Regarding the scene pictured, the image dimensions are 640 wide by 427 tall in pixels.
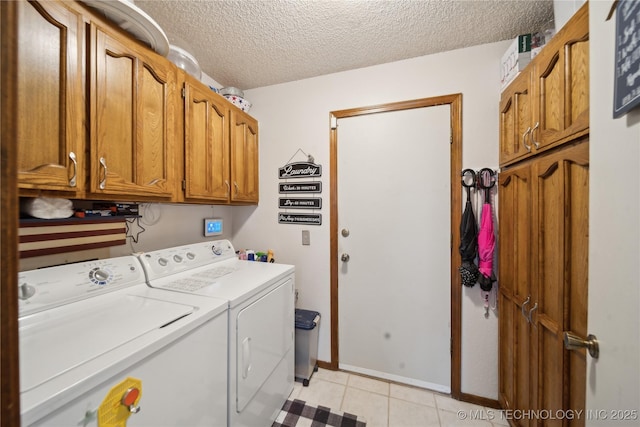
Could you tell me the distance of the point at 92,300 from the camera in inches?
41.0

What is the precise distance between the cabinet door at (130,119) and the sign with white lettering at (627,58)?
5.60 ft

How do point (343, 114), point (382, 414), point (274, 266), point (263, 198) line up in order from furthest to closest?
point (263, 198), point (343, 114), point (274, 266), point (382, 414)

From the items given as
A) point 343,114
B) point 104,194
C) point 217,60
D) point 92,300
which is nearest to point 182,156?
point 104,194

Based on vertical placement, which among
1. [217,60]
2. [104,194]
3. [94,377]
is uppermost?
[217,60]

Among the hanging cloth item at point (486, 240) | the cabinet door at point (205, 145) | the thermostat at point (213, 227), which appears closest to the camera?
the cabinet door at point (205, 145)

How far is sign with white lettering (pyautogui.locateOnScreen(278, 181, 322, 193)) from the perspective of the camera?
2.07 m

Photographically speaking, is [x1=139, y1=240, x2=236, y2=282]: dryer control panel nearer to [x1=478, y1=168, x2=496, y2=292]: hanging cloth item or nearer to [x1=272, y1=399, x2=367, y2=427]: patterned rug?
[x1=272, y1=399, x2=367, y2=427]: patterned rug

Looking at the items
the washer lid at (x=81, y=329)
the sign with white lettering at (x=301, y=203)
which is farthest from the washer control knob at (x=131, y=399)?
the sign with white lettering at (x=301, y=203)

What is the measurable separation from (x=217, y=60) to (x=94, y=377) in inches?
81.6

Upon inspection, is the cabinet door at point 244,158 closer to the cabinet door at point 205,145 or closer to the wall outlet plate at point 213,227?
the cabinet door at point 205,145

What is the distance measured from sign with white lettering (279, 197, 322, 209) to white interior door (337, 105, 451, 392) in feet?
0.68

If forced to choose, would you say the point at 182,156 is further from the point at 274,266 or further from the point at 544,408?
the point at 544,408

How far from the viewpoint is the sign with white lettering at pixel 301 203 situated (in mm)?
2076

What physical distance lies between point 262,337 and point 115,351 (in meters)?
0.76
